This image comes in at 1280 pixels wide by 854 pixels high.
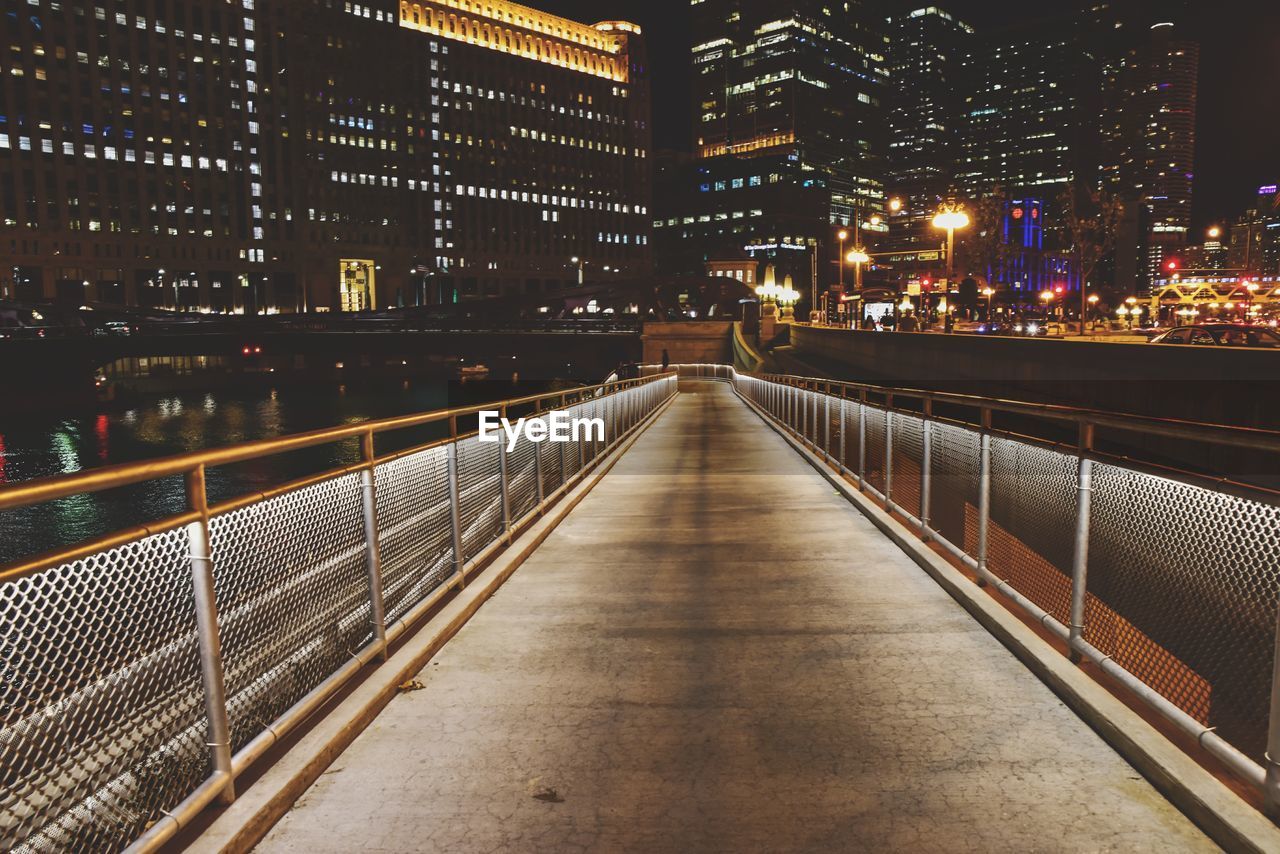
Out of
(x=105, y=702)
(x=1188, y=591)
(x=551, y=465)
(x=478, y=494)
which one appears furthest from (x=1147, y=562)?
(x=551, y=465)

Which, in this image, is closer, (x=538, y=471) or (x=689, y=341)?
(x=538, y=471)

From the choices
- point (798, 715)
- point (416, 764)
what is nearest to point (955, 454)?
point (798, 715)

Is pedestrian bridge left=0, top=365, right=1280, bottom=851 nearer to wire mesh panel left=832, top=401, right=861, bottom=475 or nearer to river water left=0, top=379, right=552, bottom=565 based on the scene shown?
wire mesh panel left=832, top=401, right=861, bottom=475

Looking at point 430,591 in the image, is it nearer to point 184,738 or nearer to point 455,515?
point 455,515

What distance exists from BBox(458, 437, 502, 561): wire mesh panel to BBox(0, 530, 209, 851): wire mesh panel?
10.3 ft

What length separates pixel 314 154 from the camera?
433ft

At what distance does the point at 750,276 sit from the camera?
134 meters

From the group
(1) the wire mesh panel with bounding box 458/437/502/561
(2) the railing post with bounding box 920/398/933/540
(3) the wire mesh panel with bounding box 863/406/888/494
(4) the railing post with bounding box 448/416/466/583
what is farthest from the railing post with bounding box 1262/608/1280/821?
(3) the wire mesh panel with bounding box 863/406/888/494

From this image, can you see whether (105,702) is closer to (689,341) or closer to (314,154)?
(689,341)

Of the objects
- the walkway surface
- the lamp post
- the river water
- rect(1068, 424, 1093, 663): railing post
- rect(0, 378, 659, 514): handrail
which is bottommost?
the river water

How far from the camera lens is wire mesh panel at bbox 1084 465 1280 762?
11.7ft

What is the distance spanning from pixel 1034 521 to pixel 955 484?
4.69 ft

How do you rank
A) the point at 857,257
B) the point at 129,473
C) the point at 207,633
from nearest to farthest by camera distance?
the point at 129,473 → the point at 207,633 → the point at 857,257

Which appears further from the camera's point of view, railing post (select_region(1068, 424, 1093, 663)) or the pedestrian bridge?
railing post (select_region(1068, 424, 1093, 663))
